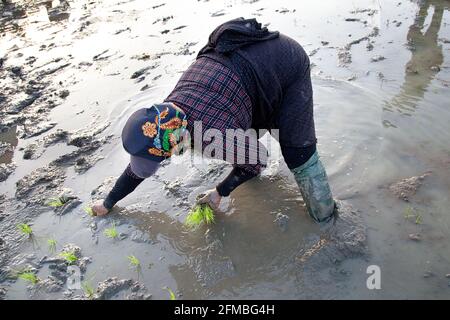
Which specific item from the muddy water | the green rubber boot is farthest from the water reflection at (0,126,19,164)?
the green rubber boot

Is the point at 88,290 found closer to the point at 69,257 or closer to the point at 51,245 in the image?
the point at 69,257

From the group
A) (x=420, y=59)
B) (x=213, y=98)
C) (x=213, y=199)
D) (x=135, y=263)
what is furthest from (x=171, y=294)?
(x=420, y=59)

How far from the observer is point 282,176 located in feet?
12.0

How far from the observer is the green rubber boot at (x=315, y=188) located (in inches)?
A: 109

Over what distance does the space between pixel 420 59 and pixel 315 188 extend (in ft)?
10.5

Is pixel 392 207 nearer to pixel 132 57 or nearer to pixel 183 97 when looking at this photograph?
pixel 183 97

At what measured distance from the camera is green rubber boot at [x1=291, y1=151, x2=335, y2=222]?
278 cm

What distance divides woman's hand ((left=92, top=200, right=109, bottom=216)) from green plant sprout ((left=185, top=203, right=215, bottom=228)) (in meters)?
0.73

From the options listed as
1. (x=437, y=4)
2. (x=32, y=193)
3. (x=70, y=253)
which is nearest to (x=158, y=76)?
(x=32, y=193)

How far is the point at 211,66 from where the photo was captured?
92.0 inches

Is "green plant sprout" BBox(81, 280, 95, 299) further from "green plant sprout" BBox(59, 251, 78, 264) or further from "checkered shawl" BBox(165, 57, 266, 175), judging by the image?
"checkered shawl" BBox(165, 57, 266, 175)

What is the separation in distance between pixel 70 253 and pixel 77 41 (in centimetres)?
525

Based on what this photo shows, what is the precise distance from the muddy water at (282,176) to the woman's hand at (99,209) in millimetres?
77

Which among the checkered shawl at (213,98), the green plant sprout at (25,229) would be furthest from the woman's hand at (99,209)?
the checkered shawl at (213,98)
